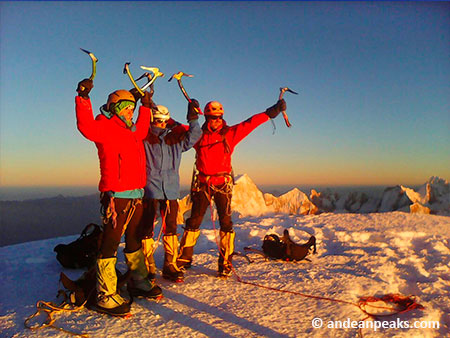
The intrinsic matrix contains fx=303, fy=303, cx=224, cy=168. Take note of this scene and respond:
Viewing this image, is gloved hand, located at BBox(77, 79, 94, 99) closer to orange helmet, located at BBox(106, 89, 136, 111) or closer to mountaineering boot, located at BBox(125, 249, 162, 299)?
orange helmet, located at BBox(106, 89, 136, 111)

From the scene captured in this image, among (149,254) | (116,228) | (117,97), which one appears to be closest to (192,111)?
(117,97)

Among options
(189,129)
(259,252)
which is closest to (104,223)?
(189,129)

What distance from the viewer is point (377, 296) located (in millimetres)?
3799

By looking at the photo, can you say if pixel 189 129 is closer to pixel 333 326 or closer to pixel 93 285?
pixel 93 285

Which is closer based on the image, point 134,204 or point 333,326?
point 333,326

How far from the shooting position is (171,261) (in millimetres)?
4266

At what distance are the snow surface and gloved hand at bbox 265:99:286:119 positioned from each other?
2374 mm

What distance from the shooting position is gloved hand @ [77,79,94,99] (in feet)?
9.37

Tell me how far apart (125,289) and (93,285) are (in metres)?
0.49

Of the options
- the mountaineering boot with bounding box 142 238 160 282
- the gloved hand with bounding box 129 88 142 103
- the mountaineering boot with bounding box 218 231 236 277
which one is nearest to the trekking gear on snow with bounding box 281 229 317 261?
the mountaineering boot with bounding box 218 231 236 277

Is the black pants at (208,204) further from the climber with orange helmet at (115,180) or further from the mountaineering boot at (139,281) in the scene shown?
the climber with orange helmet at (115,180)

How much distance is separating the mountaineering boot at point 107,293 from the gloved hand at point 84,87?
172cm

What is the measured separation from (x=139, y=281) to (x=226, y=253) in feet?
4.45

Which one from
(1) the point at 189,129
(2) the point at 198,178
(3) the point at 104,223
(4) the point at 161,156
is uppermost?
(1) the point at 189,129
